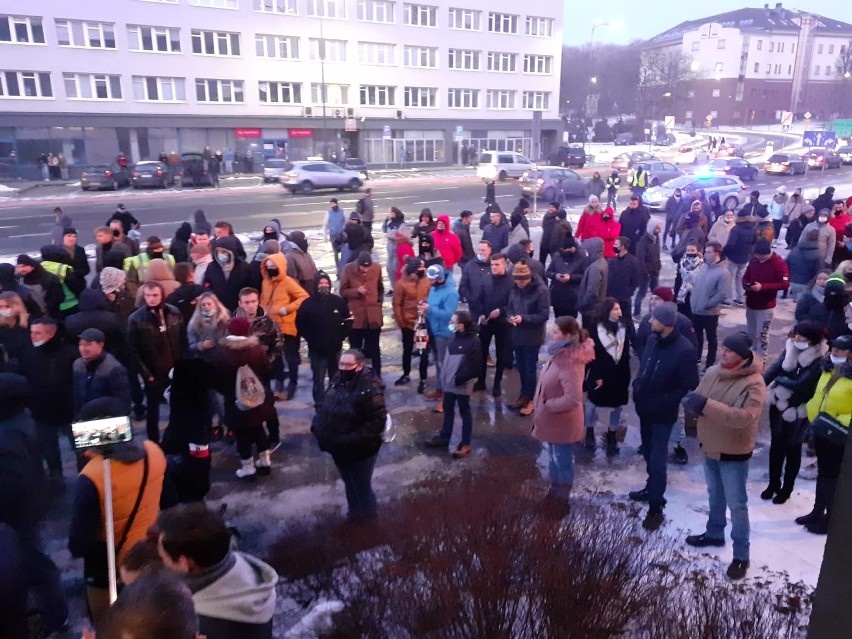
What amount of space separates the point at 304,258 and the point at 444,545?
6.06m

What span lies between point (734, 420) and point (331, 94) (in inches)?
1887

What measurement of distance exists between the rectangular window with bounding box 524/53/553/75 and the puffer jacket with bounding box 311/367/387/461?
5599 cm

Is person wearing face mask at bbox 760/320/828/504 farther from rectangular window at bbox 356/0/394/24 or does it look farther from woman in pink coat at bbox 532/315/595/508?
rectangular window at bbox 356/0/394/24

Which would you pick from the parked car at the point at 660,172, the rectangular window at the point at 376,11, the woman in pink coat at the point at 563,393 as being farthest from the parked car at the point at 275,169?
the woman in pink coat at the point at 563,393

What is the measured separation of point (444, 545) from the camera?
4.01 meters

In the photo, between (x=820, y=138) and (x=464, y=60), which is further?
(x=464, y=60)

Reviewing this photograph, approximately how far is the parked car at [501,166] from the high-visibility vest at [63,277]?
30.3m

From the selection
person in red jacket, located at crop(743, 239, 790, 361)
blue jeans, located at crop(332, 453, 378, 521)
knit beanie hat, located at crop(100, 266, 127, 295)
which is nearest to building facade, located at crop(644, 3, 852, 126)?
person in red jacket, located at crop(743, 239, 790, 361)

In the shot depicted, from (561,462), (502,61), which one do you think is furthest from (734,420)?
(502,61)

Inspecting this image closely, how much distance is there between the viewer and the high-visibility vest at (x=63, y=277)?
8.13 metres

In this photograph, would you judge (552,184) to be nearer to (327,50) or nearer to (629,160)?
(629,160)

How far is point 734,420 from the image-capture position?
4.75 metres

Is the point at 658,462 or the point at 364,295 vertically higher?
the point at 364,295

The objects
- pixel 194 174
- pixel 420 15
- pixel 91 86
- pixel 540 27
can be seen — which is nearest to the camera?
pixel 194 174
